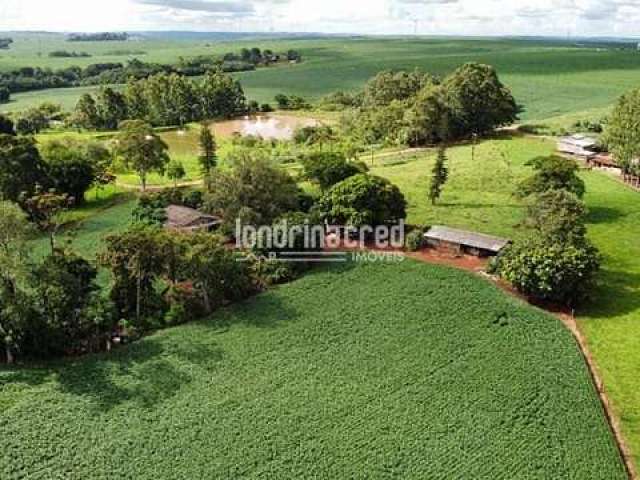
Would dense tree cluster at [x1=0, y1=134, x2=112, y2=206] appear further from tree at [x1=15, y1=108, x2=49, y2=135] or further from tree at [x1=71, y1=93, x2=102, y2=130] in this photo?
tree at [x1=71, y1=93, x2=102, y2=130]

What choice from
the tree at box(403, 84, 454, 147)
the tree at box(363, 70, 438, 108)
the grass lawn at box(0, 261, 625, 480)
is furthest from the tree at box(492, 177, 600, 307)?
the tree at box(363, 70, 438, 108)

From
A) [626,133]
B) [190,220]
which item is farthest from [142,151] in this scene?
[626,133]

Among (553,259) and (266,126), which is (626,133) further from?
(266,126)

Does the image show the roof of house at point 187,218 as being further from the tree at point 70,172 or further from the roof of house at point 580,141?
the roof of house at point 580,141

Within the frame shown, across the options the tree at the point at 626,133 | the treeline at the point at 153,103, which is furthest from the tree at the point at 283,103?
the tree at the point at 626,133

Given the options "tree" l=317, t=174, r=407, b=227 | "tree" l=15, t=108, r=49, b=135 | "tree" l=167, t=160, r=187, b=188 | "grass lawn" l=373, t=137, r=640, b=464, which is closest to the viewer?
"grass lawn" l=373, t=137, r=640, b=464

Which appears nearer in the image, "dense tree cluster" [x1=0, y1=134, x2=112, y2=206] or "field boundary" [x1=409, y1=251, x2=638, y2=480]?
"field boundary" [x1=409, y1=251, x2=638, y2=480]
